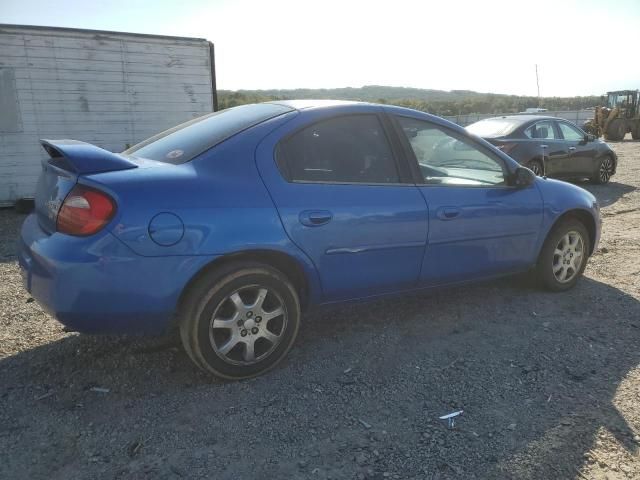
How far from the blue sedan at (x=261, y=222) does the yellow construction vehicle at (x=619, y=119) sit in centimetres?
2711

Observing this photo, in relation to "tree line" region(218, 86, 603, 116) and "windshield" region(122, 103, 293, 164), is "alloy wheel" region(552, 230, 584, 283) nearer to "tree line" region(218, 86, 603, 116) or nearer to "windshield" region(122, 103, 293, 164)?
"windshield" region(122, 103, 293, 164)

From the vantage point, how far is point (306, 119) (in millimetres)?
3199

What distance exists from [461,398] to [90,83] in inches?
331

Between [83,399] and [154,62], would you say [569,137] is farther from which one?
[83,399]

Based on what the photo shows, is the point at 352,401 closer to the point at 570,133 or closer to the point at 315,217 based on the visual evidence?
the point at 315,217

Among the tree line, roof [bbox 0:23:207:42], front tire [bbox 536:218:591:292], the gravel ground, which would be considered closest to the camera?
the gravel ground

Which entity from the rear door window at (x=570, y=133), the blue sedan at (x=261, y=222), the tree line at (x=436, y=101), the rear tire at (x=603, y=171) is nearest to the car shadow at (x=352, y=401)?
the blue sedan at (x=261, y=222)

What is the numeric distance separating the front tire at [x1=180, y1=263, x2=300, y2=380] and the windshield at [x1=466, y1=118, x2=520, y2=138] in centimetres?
750

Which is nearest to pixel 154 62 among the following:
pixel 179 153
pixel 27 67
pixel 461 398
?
pixel 27 67

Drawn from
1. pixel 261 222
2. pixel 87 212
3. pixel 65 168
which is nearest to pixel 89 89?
pixel 65 168

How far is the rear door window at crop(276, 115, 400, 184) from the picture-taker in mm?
3104

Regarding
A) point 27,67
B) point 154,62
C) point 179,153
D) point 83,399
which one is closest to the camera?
point 83,399

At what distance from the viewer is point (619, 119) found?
27.6 m

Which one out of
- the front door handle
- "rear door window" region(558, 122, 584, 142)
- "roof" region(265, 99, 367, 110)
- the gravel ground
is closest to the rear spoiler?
"roof" region(265, 99, 367, 110)
